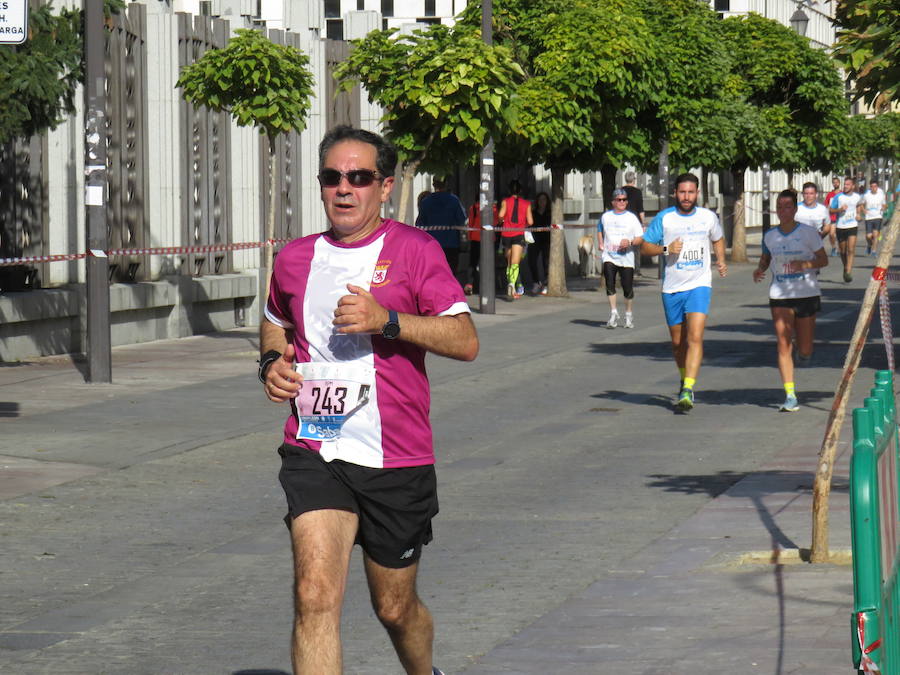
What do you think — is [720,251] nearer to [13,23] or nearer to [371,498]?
[13,23]

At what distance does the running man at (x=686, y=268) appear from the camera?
14.4 m

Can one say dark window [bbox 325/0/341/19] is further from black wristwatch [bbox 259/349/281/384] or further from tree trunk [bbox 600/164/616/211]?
black wristwatch [bbox 259/349/281/384]

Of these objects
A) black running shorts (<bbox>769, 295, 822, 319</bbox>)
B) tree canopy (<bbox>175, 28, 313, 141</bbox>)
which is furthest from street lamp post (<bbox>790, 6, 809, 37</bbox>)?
black running shorts (<bbox>769, 295, 822, 319</bbox>)

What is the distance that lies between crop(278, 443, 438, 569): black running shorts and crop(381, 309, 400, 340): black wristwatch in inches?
16.3

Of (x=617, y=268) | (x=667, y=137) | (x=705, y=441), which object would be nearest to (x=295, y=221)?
(x=617, y=268)

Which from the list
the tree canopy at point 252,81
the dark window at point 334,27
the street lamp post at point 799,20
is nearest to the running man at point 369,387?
the tree canopy at point 252,81

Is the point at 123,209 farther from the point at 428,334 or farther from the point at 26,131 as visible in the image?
the point at 428,334

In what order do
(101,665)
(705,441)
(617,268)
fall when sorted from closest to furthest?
(101,665) < (705,441) < (617,268)

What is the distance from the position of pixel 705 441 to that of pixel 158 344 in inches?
374

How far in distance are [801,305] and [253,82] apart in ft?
22.6

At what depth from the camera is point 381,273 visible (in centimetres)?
509

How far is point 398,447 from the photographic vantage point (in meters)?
5.10

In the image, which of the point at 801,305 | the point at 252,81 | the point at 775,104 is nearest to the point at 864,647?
the point at 801,305

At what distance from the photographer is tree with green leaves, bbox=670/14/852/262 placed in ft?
135
